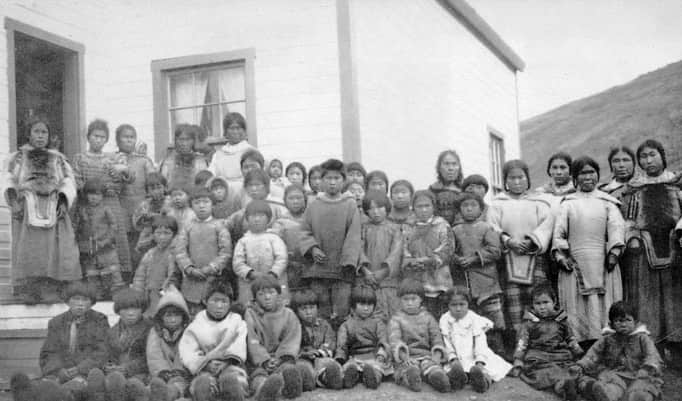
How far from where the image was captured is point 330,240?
19.9ft

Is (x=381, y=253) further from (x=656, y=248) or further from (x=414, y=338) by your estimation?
(x=656, y=248)

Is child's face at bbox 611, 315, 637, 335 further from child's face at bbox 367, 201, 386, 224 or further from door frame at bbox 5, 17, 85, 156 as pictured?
door frame at bbox 5, 17, 85, 156

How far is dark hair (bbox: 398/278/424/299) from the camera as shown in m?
5.80

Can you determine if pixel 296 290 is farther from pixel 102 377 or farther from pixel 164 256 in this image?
pixel 102 377

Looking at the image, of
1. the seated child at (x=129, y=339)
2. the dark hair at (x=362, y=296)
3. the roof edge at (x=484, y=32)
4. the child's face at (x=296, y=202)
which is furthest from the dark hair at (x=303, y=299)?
the roof edge at (x=484, y=32)

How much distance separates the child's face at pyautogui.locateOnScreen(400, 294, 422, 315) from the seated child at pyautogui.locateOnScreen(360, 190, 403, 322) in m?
0.17

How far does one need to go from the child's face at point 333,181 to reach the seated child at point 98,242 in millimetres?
2201

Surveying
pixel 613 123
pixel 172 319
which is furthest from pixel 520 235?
pixel 613 123

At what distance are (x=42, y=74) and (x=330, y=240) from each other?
4.74 metres

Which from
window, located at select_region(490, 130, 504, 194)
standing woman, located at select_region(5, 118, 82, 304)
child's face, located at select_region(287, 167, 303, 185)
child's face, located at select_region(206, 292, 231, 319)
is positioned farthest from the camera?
window, located at select_region(490, 130, 504, 194)

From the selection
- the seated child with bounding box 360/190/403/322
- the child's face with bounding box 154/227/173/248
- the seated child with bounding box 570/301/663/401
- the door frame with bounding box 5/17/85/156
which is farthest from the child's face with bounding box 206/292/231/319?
the door frame with bounding box 5/17/85/156

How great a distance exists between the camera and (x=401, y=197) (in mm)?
6309

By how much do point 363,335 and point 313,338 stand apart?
39 cm

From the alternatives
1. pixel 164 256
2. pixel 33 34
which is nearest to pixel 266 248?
pixel 164 256
